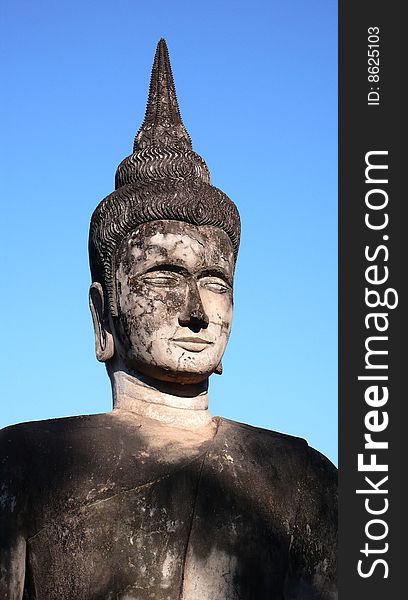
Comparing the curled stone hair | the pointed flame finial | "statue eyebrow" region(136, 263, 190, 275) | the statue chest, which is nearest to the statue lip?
"statue eyebrow" region(136, 263, 190, 275)

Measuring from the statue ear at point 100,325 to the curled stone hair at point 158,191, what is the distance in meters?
0.10

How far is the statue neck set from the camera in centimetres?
820

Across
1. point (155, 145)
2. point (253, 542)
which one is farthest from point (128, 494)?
point (155, 145)

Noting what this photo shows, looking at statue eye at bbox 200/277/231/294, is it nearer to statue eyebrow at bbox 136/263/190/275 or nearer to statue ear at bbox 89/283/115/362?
statue eyebrow at bbox 136/263/190/275

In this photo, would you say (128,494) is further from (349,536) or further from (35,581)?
(349,536)

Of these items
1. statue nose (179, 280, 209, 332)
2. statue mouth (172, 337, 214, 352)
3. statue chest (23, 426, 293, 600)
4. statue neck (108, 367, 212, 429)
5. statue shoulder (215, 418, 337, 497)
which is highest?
statue nose (179, 280, 209, 332)

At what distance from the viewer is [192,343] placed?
8.08 m

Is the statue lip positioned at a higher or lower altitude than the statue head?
lower

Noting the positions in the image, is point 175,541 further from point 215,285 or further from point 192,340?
point 215,285

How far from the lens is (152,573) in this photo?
756 cm

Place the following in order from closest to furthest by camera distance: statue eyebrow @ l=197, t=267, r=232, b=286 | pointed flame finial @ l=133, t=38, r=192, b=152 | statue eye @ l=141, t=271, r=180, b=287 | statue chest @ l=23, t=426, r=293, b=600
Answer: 1. statue chest @ l=23, t=426, r=293, b=600
2. statue eye @ l=141, t=271, r=180, b=287
3. statue eyebrow @ l=197, t=267, r=232, b=286
4. pointed flame finial @ l=133, t=38, r=192, b=152

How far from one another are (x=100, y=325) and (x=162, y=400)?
783mm

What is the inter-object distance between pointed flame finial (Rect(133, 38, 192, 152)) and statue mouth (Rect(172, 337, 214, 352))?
157 centimetres

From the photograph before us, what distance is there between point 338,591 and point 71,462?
2021 millimetres
